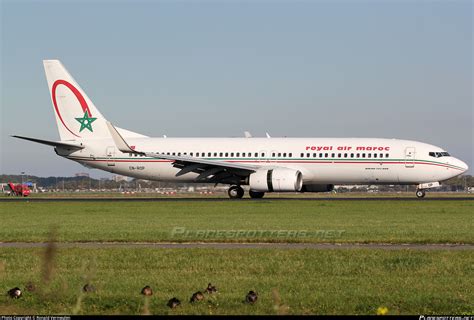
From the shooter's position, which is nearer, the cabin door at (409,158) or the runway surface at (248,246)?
the runway surface at (248,246)

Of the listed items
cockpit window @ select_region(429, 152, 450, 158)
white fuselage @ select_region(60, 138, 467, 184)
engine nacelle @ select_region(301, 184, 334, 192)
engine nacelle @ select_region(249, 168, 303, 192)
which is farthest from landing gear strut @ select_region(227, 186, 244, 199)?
cockpit window @ select_region(429, 152, 450, 158)

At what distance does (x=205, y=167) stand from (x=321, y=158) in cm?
795

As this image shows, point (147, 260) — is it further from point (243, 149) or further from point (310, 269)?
point (243, 149)

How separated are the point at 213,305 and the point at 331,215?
24.3 metres

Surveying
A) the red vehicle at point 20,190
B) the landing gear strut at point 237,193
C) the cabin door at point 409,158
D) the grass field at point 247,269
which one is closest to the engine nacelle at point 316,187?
the landing gear strut at point 237,193

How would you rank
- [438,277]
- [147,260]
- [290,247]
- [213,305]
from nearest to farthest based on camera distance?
[213,305], [438,277], [147,260], [290,247]

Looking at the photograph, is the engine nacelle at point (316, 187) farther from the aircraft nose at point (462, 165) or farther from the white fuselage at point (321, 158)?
the aircraft nose at point (462, 165)

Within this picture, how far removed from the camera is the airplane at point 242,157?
55.0 metres

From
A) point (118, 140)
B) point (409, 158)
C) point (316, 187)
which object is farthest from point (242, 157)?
point (409, 158)

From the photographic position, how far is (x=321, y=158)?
183ft

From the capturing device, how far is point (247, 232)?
27.6 m

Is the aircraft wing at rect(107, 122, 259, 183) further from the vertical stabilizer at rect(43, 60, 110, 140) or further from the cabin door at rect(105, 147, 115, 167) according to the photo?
the vertical stabilizer at rect(43, 60, 110, 140)

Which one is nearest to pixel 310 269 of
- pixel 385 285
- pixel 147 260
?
pixel 385 285

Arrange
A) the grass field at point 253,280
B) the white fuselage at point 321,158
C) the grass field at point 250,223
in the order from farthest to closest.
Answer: the white fuselage at point 321,158, the grass field at point 250,223, the grass field at point 253,280
